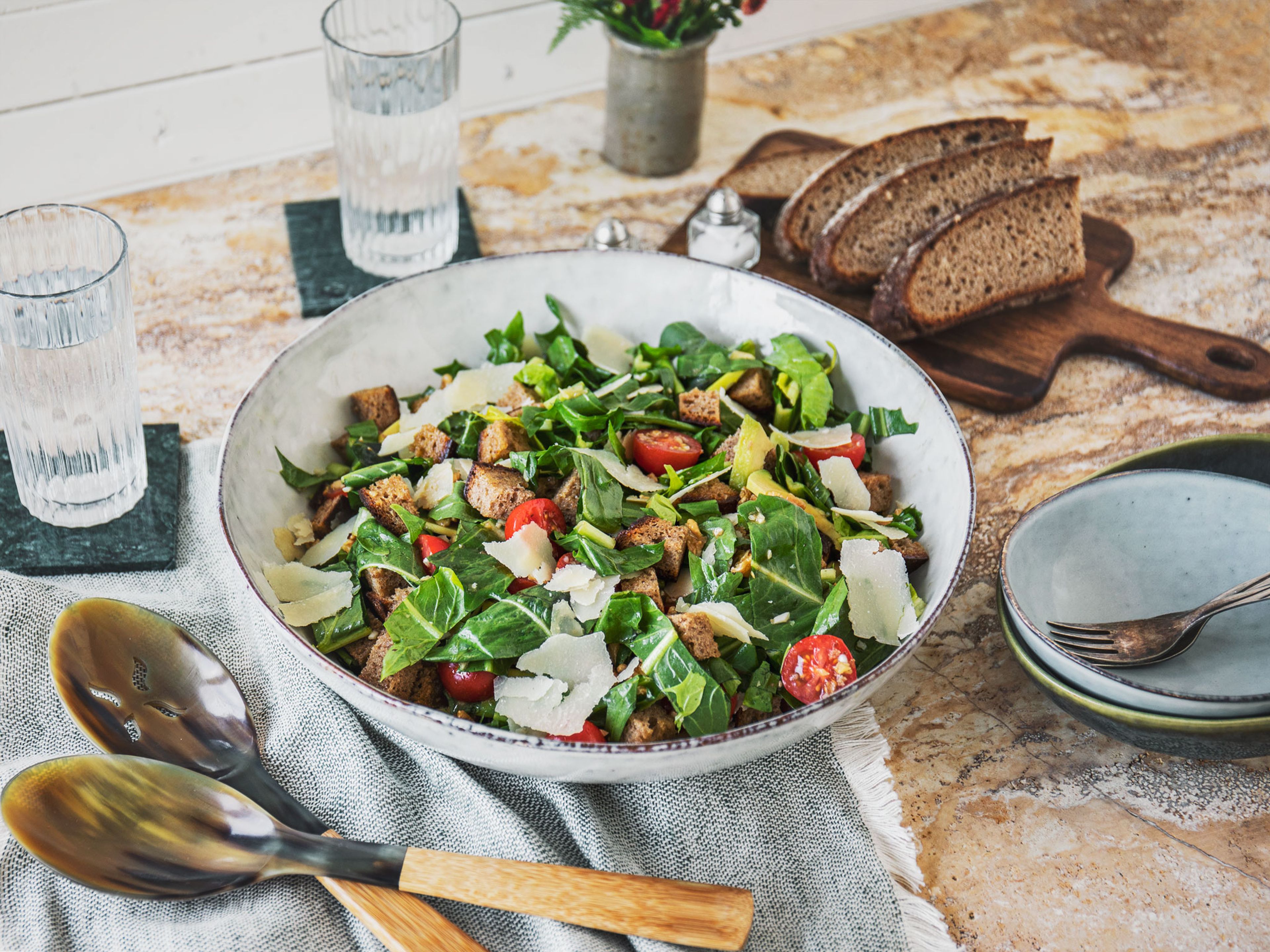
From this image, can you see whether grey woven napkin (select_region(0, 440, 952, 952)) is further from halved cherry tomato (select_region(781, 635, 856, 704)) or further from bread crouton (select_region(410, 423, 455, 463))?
bread crouton (select_region(410, 423, 455, 463))

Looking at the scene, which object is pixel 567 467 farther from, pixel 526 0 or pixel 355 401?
pixel 526 0

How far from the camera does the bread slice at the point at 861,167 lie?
83.9 inches

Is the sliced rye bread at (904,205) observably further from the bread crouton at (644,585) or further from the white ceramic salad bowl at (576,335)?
the bread crouton at (644,585)

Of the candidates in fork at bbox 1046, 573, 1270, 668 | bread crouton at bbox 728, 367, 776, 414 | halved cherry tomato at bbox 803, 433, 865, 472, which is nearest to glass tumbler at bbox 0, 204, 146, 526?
bread crouton at bbox 728, 367, 776, 414

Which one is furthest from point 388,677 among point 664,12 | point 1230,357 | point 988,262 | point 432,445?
point 1230,357

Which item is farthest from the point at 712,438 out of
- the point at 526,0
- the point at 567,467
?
the point at 526,0

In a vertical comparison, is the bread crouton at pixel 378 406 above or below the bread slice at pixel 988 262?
below

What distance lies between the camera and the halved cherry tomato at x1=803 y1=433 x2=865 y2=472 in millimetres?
1551

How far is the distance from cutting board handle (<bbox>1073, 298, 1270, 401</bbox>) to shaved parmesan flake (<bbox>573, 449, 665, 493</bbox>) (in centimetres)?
96

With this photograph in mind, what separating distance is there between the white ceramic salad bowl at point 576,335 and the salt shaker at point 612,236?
227 millimetres

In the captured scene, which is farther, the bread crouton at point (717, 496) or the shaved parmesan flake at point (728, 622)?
the bread crouton at point (717, 496)

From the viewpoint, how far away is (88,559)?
5.11 feet

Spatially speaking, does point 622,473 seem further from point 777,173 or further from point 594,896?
point 777,173

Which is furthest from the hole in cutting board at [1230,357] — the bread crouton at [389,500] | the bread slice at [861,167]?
the bread crouton at [389,500]
